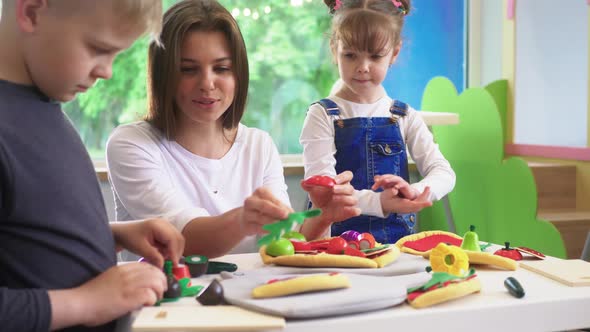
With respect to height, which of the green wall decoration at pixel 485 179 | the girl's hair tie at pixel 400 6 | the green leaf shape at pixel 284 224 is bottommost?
the green wall decoration at pixel 485 179

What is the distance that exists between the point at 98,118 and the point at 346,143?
131 centimetres

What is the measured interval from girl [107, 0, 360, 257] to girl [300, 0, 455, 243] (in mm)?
315

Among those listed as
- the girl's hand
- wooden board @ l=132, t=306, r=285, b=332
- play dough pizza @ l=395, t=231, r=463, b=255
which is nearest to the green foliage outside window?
play dough pizza @ l=395, t=231, r=463, b=255

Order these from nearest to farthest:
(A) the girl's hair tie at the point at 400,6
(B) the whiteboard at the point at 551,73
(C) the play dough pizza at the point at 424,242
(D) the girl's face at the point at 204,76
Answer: (C) the play dough pizza at the point at 424,242 < (D) the girl's face at the point at 204,76 < (A) the girl's hair tie at the point at 400,6 < (B) the whiteboard at the point at 551,73

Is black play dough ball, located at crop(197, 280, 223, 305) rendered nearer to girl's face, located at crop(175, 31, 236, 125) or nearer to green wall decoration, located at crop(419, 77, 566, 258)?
girl's face, located at crop(175, 31, 236, 125)

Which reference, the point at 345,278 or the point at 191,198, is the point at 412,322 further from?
the point at 191,198

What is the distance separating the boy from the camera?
30.7 inches

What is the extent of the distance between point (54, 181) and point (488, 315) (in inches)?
20.8

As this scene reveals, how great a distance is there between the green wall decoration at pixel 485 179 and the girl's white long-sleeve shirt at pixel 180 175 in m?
1.11

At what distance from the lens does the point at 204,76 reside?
1406 mm

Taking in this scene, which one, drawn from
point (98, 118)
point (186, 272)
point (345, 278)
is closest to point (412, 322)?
point (345, 278)

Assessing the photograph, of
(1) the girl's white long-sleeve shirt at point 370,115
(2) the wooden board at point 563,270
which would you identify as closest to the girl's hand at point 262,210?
(2) the wooden board at point 563,270

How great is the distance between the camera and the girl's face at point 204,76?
1.41 m

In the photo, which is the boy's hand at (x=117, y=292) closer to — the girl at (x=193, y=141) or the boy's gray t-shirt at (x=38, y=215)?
the boy's gray t-shirt at (x=38, y=215)
